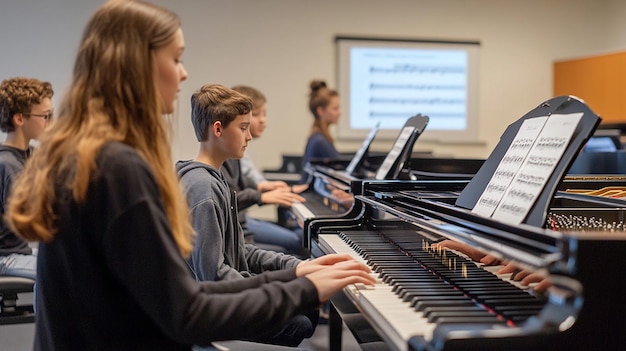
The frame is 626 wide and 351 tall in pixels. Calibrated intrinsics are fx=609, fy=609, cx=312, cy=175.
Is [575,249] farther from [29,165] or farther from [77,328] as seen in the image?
[29,165]

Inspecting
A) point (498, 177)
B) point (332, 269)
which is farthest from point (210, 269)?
point (498, 177)

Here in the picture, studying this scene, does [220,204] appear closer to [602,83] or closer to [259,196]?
[259,196]

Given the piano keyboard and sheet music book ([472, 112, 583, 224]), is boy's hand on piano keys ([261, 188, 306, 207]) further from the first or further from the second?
sheet music book ([472, 112, 583, 224])

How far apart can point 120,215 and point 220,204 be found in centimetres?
86

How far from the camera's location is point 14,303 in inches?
114

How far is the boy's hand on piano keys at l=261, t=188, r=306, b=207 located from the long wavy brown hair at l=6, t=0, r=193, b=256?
2.37 metres

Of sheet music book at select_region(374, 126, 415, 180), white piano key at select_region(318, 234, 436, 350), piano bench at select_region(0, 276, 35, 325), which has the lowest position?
piano bench at select_region(0, 276, 35, 325)

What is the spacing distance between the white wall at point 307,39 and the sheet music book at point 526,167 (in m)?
4.59

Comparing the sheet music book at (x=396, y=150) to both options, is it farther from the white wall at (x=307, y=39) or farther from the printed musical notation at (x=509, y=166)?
the white wall at (x=307, y=39)

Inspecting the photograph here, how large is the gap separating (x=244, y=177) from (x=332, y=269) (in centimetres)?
271

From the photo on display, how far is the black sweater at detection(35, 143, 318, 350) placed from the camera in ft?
3.38

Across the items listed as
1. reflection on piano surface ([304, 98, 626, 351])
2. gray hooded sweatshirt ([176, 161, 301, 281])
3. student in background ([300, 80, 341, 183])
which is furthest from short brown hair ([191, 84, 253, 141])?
student in background ([300, 80, 341, 183])

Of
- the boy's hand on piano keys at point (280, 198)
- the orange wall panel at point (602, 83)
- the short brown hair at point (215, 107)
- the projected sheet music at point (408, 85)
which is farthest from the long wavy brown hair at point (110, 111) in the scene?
the orange wall panel at point (602, 83)

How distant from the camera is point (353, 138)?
6566 mm
